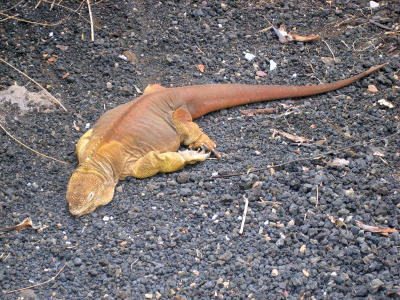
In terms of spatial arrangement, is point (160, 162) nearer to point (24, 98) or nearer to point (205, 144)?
point (205, 144)

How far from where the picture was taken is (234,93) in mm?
8484

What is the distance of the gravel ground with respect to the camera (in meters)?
6.30

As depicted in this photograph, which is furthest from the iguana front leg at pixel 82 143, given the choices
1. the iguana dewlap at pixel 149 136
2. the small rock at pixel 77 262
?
the small rock at pixel 77 262

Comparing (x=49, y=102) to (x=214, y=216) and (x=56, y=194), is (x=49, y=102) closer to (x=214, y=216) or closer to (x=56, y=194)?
(x=56, y=194)

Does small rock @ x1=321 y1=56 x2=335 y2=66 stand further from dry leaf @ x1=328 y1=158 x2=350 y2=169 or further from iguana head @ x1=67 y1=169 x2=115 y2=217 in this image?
iguana head @ x1=67 y1=169 x2=115 y2=217

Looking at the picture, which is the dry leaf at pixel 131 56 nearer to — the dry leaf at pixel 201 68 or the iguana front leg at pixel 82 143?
the dry leaf at pixel 201 68

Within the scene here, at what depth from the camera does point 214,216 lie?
688 cm

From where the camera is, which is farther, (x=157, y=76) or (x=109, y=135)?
(x=157, y=76)

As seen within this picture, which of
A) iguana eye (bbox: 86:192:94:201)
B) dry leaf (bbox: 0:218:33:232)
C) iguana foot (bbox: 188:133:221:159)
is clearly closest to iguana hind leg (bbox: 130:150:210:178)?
iguana foot (bbox: 188:133:221:159)

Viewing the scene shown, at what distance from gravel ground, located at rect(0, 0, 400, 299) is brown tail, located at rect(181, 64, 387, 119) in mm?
121

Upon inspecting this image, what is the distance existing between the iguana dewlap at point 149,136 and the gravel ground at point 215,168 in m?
0.15

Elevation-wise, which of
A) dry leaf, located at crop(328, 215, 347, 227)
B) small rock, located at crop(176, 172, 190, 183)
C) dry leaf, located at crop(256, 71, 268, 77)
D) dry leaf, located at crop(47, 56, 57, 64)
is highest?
dry leaf, located at crop(328, 215, 347, 227)

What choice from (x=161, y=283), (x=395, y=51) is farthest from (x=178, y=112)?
(x=395, y=51)

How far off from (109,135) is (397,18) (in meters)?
4.86
